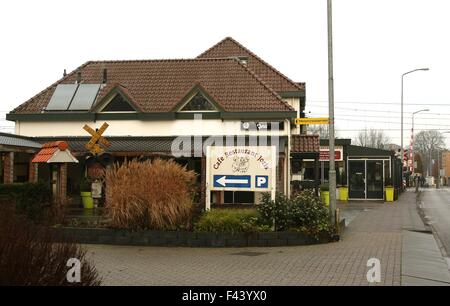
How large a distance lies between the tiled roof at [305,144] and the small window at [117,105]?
7919mm

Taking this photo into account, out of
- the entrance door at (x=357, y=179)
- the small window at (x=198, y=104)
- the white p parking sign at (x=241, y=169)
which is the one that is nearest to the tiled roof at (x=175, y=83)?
the small window at (x=198, y=104)

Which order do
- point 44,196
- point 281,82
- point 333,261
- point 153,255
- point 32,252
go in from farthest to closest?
point 281,82, point 44,196, point 153,255, point 333,261, point 32,252

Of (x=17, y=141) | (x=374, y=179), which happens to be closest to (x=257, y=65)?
(x=374, y=179)

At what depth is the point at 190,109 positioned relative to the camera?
77.0ft

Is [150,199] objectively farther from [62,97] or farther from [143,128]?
[62,97]

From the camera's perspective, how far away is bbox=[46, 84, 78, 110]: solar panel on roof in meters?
24.5

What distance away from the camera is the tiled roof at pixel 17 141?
19.8 metres

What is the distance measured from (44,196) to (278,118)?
10459 mm

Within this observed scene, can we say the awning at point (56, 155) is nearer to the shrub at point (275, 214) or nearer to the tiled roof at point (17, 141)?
the tiled roof at point (17, 141)

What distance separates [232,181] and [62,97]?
1363cm

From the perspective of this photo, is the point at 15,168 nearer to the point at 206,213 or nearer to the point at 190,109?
the point at 190,109

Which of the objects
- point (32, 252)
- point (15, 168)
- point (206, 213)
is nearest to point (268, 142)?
point (206, 213)

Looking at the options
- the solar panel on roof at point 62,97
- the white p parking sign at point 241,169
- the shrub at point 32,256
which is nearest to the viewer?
the shrub at point 32,256

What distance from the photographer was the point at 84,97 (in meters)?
24.9
